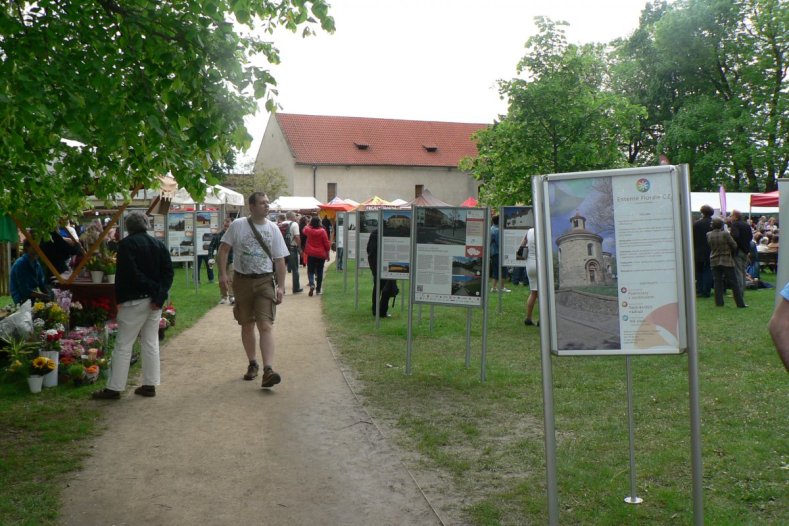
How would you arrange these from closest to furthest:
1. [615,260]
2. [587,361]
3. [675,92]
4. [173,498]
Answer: [615,260]
[173,498]
[587,361]
[675,92]

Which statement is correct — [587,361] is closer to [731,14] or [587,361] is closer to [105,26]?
[105,26]

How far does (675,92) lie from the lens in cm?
5034

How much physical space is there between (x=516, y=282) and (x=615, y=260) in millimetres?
18490

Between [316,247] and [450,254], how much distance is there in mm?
10206

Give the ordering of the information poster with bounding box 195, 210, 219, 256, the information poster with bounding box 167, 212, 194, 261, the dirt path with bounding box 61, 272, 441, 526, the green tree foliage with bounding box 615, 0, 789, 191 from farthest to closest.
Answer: the green tree foliage with bounding box 615, 0, 789, 191
the information poster with bounding box 195, 210, 219, 256
the information poster with bounding box 167, 212, 194, 261
the dirt path with bounding box 61, 272, 441, 526

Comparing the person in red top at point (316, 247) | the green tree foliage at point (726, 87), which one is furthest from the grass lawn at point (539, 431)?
the green tree foliage at point (726, 87)

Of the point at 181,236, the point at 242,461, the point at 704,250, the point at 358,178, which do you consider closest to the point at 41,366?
the point at 242,461

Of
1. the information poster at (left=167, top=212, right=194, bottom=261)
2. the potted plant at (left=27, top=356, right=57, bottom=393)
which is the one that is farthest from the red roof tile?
the potted plant at (left=27, top=356, right=57, bottom=393)

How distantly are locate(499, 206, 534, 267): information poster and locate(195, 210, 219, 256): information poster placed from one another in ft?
25.3

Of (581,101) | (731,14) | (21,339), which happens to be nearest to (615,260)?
(21,339)

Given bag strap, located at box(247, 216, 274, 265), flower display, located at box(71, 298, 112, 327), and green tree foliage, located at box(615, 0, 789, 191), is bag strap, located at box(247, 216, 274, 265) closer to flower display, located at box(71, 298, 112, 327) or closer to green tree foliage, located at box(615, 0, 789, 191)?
flower display, located at box(71, 298, 112, 327)

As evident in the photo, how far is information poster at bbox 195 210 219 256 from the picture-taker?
20359 mm

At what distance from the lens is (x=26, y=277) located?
39.0 ft

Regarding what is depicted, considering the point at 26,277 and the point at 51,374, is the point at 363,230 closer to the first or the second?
the point at 26,277
